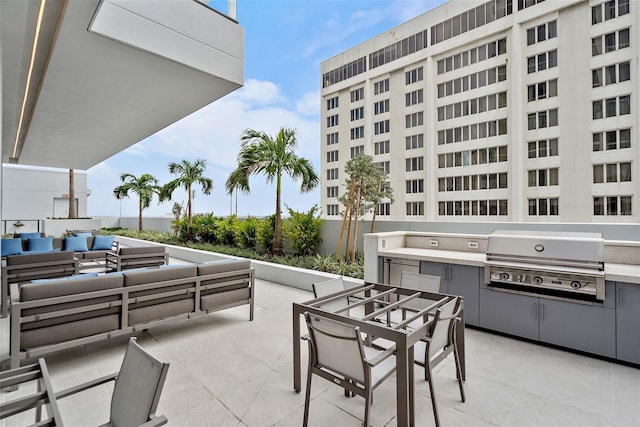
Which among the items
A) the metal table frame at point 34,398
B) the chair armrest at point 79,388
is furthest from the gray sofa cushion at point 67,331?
the chair armrest at point 79,388

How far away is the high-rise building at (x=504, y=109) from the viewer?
18406 mm

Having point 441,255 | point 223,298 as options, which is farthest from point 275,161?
point 441,255

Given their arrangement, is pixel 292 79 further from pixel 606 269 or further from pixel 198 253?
pixel 606 269

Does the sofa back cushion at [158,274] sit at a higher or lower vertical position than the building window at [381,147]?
lower

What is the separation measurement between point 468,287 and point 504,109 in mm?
24067

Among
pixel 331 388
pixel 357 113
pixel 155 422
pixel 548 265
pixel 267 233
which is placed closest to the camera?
pixel 155 422

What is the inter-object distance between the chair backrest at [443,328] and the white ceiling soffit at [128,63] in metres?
3.26

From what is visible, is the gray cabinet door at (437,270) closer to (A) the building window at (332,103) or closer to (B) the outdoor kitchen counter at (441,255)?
(B) the outdoor kitchen counter at (441,255)

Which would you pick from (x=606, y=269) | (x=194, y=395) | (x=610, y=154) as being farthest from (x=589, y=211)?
(x=194, y=395)

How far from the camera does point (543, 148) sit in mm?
21094

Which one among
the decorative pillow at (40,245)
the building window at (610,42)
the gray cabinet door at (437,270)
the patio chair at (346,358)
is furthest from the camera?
the building window at (610,42)

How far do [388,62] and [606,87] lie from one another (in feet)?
49.0

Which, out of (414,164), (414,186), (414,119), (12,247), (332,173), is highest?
(414,119)

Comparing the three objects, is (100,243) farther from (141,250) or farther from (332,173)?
(332,173)
